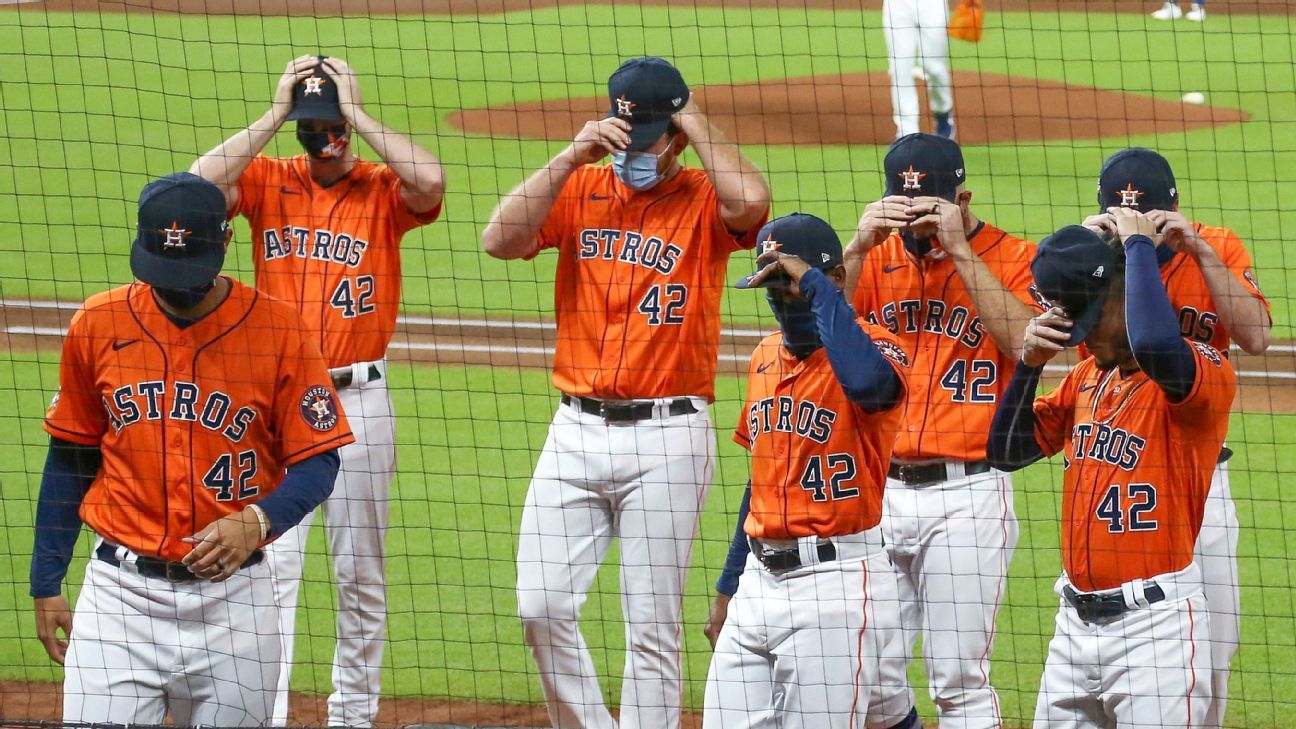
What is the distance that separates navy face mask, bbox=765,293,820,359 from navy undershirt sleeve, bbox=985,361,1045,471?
17.9 inches

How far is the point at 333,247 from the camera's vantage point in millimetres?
4863

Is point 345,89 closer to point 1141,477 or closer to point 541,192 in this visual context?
point 541,192

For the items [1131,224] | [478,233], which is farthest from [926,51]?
[1131,224]

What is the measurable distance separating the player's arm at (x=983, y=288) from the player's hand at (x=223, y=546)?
180cm

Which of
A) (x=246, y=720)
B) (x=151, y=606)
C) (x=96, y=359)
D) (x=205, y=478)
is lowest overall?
(x=246, y=720)

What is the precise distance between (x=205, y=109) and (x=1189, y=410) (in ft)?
45.3

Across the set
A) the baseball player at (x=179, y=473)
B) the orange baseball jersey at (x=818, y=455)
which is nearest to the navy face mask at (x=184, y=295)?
the baseball player at (x=179, y=473)

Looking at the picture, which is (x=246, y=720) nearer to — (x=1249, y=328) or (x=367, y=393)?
(x=367, y=393)

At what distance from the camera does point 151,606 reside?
3580 millimetres

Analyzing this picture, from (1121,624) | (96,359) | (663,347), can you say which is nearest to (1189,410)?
(1121,624)

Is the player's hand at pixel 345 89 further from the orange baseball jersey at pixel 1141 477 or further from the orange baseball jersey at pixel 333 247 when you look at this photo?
the orange baseball jersey at pixel 1141 477

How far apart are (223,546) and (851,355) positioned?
1.40m

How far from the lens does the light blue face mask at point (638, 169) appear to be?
4.60m

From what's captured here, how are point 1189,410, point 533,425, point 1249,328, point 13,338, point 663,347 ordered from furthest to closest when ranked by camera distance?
point 13,338 → point 533,425 → point 663,347 → point 1249,328 → point 1189,410
